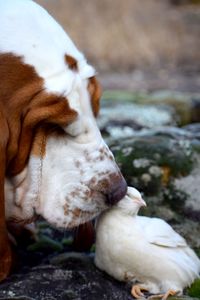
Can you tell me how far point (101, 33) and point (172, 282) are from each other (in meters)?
15.1

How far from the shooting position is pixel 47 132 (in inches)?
173

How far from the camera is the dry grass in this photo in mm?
18625

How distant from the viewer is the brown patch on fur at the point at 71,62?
4406 mm

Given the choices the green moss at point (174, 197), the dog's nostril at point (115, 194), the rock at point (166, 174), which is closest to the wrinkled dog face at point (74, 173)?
the dog's nostril at point (115, 194)

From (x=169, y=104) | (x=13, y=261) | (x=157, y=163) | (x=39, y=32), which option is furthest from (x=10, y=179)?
(x=169, y=104)

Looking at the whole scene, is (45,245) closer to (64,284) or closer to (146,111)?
(64,284)

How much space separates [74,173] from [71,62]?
0.60 m

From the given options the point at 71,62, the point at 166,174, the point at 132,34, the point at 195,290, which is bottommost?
the point at 195,290

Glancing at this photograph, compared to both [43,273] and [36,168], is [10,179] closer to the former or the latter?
[36,168]

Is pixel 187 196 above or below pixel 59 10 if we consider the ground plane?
below

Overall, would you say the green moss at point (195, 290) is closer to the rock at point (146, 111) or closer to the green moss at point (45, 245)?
the green moss at point (45, 245)

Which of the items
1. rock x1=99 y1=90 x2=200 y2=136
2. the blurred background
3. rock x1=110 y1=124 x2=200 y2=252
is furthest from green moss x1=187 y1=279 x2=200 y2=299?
the blurred background

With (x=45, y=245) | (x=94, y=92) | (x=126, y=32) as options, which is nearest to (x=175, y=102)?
(x=45, y=245)

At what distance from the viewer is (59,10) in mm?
19422
